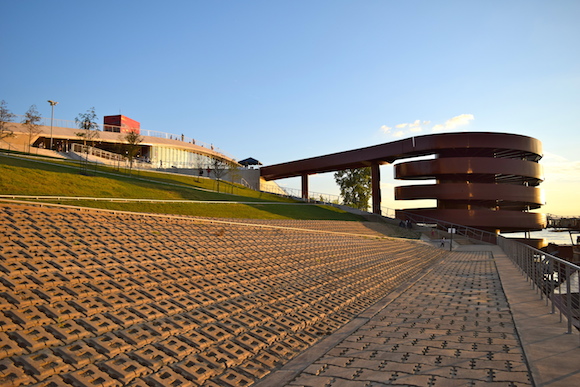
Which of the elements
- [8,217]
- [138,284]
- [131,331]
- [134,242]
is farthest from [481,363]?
[8,217]

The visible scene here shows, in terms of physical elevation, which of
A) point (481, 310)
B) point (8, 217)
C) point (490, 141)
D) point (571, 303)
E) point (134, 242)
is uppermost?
point (490, 141)

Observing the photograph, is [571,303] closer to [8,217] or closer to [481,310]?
[481,310]

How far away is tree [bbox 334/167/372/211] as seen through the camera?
74.5m

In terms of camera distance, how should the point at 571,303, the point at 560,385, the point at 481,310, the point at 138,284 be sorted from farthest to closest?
the point at 481,310, the point at 138,284, the point at 571,303, the point at 560,385


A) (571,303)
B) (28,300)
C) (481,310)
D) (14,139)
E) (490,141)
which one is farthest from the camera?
(14,139)

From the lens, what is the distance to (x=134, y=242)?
927 cm

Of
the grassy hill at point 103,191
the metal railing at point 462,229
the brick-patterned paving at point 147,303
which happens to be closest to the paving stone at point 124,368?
the brick-patterned paving at point 147,303

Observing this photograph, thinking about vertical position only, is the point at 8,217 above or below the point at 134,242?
above

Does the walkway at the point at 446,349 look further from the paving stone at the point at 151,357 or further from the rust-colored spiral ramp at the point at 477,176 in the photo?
the rust-colored spiral ramp at the point at 477,176

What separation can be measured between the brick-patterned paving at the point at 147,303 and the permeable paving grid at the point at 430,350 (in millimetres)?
816

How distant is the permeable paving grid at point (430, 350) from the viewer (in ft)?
16.8

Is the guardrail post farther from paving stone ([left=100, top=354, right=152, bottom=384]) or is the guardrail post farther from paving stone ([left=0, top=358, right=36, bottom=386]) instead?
paving stone ([left=0, top=358, right=36, bottom=386])

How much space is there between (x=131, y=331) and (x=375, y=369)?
139 inches

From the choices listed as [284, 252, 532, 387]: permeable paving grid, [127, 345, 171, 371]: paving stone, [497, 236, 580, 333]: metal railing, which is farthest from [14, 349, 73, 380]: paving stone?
[497, 236, 580, 333]: metal railing
